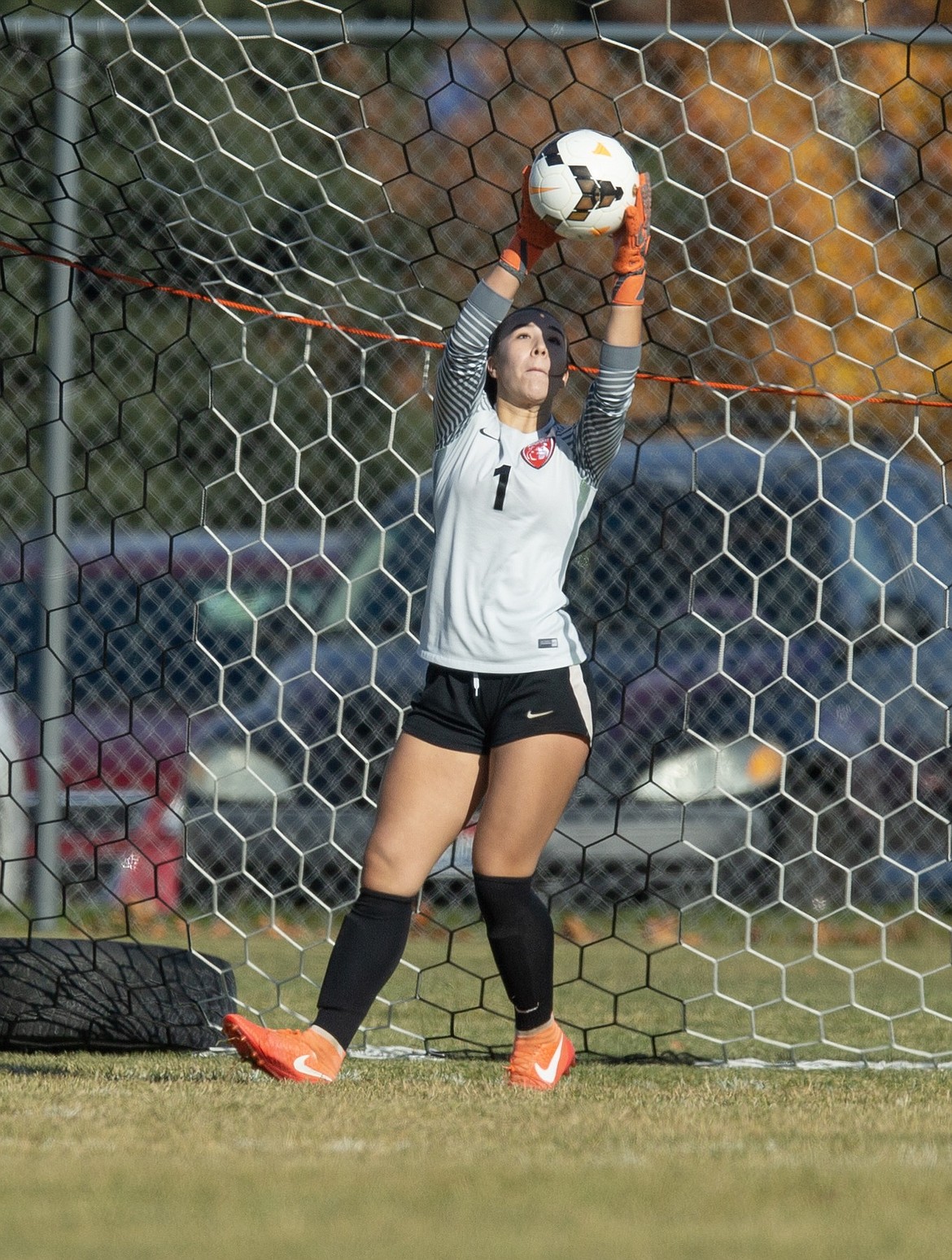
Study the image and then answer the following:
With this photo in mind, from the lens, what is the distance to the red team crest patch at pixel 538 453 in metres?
3.74

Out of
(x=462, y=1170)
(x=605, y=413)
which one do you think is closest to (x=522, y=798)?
(x=605, y=413)

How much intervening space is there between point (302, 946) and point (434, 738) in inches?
77.5

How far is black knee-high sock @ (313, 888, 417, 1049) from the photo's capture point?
363 cm

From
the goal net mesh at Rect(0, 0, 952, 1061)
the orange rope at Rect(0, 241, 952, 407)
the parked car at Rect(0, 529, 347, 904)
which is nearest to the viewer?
the orange rope at Rect(0, 241, 952, 407)

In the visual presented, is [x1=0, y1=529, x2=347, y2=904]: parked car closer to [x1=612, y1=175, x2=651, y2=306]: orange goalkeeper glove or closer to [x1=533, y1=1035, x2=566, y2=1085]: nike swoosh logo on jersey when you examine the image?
[x1=533, y1=1035, x2=566, y2=1085]: nike swoosh logo on jersey

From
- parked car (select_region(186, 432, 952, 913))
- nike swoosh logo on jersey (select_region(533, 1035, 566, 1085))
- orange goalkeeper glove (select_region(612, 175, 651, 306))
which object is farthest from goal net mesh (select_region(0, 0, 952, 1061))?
orange goalkeeper glove (select_region(612, 175, 651, 306))

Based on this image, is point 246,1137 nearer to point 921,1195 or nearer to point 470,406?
point 921,1195

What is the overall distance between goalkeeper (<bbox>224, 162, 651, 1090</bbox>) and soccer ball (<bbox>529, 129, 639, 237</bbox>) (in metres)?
0.04

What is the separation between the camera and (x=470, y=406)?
12.4 feet

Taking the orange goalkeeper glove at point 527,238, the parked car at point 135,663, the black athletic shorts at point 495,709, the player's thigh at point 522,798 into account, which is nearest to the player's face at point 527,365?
the orange goalkeeper glove at point 527,238

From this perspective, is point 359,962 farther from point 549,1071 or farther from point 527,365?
point 527,365

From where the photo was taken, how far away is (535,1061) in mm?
3752

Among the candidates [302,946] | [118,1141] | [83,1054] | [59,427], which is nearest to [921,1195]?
[118,1141]

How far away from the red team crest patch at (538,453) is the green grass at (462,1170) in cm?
128
